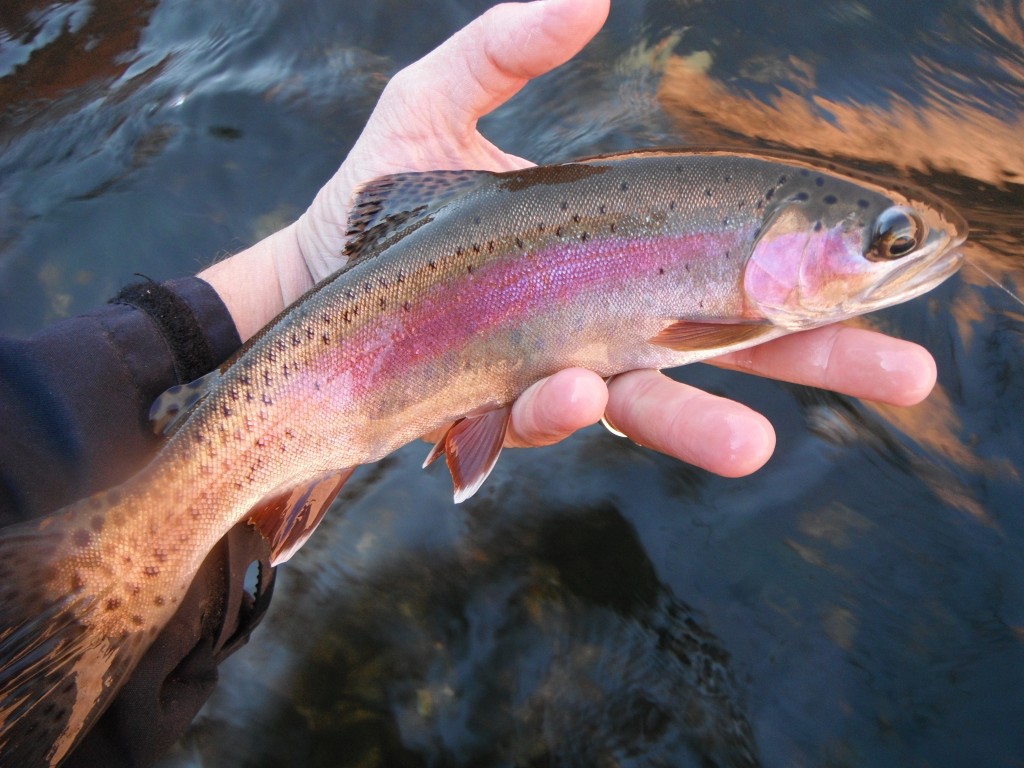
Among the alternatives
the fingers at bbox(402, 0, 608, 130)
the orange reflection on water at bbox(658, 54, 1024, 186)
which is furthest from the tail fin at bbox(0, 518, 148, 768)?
the orange reflection on water at bbox(658, 54, 1024, 186)

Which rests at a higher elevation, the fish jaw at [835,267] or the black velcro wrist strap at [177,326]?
the black velcro wrist strap at [177,326]

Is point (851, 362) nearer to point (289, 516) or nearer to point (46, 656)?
point (289, 516)

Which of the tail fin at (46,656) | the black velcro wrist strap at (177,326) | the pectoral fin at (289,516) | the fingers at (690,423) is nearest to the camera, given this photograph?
the tail fin at (46,656)

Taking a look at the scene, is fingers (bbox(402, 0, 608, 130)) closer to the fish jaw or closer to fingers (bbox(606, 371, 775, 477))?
the fish jaw

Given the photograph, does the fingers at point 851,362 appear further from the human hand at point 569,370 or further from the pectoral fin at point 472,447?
the pectoral fin at point 472,447

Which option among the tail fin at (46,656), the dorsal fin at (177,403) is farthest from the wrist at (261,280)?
the tail fin at (46,656)

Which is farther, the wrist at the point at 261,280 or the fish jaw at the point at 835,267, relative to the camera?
the wrist at the point at 261,280

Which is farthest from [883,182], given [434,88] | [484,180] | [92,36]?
[92,36]

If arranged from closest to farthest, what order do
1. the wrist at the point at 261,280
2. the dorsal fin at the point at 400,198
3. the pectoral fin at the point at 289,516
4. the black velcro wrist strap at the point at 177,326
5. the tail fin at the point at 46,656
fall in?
1. the tail fin at the point at 46,656
2. the pectoral fin at the point at 289,516
3. the dorsal fin at the point at 400,198
4. the black velcro wrist strap at the point at 177,326
5. the wrist at the point at 261,280
